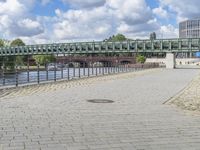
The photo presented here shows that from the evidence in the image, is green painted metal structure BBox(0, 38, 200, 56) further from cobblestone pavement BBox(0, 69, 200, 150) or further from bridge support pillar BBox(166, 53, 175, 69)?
cobblestone pavement BBox(0, 69, 200, 150)

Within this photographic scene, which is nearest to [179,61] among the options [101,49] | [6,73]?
[101,49]

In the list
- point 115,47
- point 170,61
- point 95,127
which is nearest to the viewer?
point 95,127

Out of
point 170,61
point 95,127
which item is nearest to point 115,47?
point 170,61

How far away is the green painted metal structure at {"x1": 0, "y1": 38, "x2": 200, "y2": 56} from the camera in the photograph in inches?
3952

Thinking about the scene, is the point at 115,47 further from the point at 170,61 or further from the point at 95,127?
the point at 95,127

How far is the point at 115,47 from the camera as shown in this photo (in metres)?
114

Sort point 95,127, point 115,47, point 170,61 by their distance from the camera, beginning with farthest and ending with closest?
point 115,47 < point 170,61 < point 95,127

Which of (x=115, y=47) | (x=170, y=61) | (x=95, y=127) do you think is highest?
(x=115, y=47)

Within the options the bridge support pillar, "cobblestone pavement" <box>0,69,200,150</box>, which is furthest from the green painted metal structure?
"cobblestone pavement" <box>0,69,200,150</box>

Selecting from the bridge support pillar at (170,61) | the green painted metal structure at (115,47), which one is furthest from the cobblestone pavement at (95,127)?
the green painted metal structure at (115,47)

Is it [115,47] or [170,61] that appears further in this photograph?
[115,47]

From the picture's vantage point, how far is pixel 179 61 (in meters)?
161

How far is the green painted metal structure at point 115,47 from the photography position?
10038 centimetres

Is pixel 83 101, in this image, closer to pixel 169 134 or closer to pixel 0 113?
pixel 0 113
